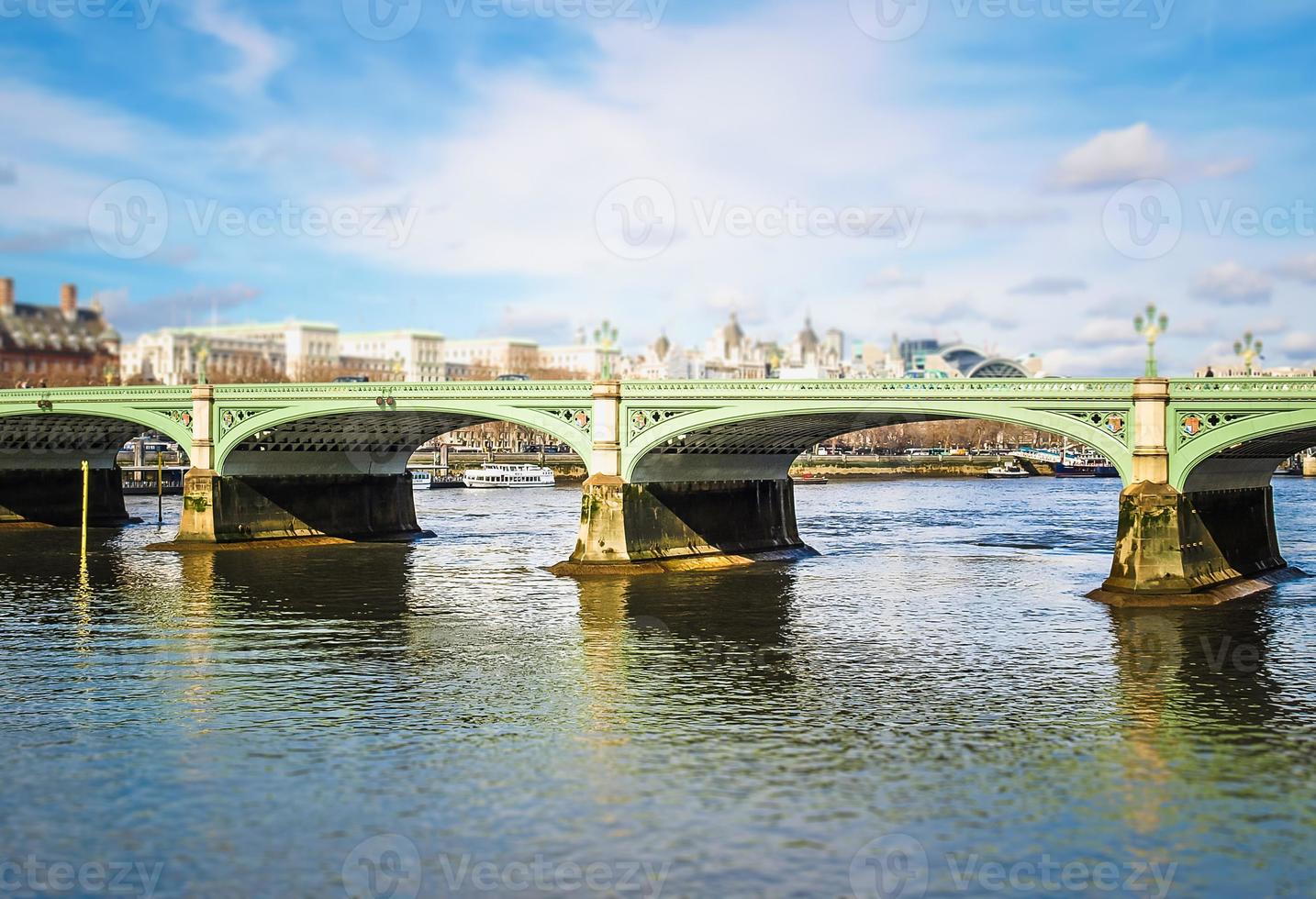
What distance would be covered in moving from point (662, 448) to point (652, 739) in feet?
91.6

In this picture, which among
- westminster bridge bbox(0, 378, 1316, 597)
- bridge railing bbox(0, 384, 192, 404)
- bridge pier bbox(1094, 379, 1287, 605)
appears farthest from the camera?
bridge railing bbox(0, 384, 192, 404)

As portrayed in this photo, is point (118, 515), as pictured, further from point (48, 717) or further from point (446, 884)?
point (446, 884)

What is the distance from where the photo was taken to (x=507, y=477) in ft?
437

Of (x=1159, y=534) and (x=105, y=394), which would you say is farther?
(x=105, y=394)

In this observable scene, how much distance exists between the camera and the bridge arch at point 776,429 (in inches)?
1825

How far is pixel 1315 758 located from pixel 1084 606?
63.5ft

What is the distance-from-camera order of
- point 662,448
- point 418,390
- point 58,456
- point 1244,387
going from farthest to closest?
1. point 58,456
2. point 418,390
3. point 662,448
4. point 1244,387

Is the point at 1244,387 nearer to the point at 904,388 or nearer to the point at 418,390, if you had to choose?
the point at 904,388

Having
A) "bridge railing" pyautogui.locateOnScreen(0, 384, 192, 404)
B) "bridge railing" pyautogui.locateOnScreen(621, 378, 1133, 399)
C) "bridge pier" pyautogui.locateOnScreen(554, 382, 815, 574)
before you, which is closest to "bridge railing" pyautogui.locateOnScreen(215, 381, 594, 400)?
"bridge pier" pyautogui.locateOnScreen(554, 382, 815, 574)

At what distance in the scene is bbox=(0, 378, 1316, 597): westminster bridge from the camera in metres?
45.1

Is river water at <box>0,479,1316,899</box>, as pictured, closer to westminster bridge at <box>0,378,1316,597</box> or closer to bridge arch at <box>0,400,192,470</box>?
westminster bridge at <box>0,378,1316,597</box>

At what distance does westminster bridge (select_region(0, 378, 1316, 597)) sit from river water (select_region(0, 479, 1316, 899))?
305 cm

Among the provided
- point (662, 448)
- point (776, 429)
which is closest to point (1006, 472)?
point (776, 429)

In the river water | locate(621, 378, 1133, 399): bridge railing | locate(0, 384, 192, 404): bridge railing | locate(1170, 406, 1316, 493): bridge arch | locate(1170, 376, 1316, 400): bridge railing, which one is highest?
locate(0, 384, 192, 404): bridge railing
